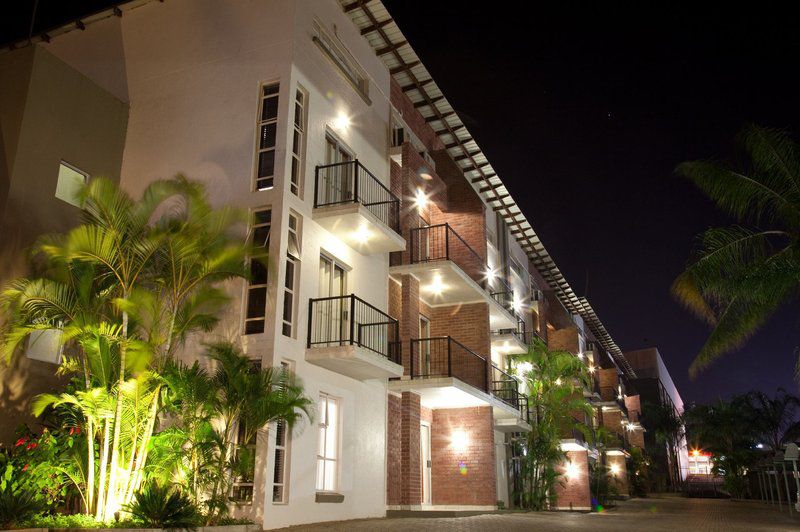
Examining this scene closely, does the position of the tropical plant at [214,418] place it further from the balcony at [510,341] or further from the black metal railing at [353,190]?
the balcony at [510,341]

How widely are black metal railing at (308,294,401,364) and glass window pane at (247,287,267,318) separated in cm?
116

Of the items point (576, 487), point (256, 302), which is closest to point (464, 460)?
point (256, 302)

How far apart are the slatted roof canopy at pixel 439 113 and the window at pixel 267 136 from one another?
4101mm

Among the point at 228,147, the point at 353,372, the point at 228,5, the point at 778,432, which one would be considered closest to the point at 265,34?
the point at 228,5

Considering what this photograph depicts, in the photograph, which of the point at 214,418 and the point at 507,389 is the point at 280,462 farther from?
the point at 507,389

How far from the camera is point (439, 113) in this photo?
2123cm

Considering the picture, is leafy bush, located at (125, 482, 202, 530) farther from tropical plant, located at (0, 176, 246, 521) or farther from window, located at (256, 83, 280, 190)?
window, located at (256, 83, 280, 190)

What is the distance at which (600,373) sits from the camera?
45.8 meters

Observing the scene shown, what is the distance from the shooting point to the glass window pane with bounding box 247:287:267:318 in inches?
504

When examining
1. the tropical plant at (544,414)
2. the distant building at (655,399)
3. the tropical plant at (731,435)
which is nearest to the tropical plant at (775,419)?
the tropical plant at (731,435)

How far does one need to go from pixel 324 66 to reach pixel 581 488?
22.1 metres

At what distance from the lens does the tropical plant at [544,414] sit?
24375 millimetres

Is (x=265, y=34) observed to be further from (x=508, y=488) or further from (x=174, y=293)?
(x=508, y=488)

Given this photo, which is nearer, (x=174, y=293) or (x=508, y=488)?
(x=174, y=293)
